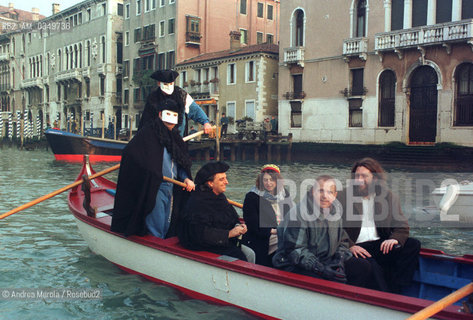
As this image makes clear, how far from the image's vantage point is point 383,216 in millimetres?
3764

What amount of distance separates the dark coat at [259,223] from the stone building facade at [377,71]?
1478 cm

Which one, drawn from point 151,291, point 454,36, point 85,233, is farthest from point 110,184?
point 454,36

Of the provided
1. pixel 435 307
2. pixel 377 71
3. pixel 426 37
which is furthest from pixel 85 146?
pixel 435 307

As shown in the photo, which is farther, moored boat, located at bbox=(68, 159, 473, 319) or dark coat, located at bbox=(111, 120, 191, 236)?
dark coat, located at bbox=(111, 120, 191, 236)

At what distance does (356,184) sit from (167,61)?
28.0 m

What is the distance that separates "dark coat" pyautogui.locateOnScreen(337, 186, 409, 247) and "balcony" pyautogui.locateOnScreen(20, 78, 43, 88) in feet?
148

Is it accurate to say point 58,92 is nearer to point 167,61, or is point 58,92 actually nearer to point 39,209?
point 167,61

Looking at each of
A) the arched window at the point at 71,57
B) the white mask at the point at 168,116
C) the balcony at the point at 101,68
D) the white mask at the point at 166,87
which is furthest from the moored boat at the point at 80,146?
the arched window at the point at 71,57

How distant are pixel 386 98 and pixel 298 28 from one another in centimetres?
596

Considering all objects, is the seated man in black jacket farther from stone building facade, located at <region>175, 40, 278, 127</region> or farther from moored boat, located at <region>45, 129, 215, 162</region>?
stone building facade, located at <region>175, 40, 278, 127</region>

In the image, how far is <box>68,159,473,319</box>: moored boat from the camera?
309 cm

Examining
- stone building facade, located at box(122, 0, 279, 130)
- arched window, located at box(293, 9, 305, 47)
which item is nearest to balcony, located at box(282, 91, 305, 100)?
arched window, located at box(293, 9, 305, 47)

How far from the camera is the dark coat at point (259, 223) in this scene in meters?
4.04

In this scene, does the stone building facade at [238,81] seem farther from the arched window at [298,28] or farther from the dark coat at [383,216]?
the dark coat at [383,216]
